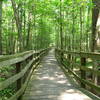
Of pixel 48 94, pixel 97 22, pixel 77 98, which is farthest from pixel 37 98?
pixel 97 22

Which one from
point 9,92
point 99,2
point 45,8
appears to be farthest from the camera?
point 45,8

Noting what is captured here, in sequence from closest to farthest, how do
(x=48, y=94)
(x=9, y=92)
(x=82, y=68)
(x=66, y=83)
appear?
1. (x=48, y=94)
2. (x=82, y=68)
3. (x=66, y=83)
4. (x=9, y=92)

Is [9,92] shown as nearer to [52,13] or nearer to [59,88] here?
[59,88]

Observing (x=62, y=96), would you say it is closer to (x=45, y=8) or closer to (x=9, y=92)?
(x=9, y=92)

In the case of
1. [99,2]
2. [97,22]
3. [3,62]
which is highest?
[99,2]

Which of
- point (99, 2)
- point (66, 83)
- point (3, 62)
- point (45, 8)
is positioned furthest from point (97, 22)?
point (45, 8)

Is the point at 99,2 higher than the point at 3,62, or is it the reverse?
the point at 99,2

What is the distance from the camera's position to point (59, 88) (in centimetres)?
619

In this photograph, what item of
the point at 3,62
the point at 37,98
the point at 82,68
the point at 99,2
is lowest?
the point at 37,98

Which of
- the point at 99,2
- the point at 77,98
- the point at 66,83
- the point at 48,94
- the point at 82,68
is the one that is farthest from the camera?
the point at 99,2

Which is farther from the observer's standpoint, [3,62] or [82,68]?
[82,68]

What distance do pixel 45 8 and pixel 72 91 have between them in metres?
14.2

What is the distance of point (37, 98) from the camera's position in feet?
16.7

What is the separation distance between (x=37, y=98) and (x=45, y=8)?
14.9 m
